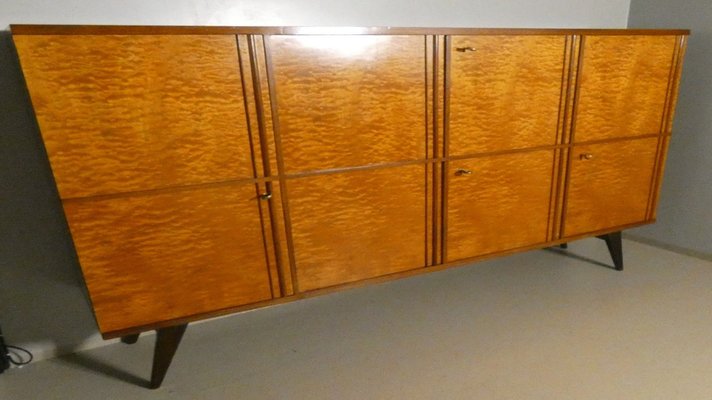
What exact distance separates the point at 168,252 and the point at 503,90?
47.3 inches

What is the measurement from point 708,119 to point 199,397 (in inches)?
100

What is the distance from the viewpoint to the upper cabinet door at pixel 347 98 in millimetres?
1197

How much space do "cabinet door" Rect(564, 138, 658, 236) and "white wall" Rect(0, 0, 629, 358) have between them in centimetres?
85

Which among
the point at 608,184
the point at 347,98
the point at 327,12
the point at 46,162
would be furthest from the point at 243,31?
the point at 608,184

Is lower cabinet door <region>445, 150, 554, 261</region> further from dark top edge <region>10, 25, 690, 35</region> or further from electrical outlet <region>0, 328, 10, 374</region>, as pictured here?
electrical outlet <region>0, 328, 10, 374</region>

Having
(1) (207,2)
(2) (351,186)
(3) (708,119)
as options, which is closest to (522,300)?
(2) (351,186)

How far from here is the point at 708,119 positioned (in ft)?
6.70

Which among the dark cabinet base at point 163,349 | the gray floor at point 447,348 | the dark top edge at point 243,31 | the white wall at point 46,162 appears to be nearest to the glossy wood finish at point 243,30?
the dark top edge at point 243,31

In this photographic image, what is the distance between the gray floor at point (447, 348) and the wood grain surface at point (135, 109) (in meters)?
0.75

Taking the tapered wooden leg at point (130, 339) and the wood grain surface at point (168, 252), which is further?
the tapered wooden leg at point (130, 339)

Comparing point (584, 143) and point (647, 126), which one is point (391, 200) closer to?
point (584, 143)

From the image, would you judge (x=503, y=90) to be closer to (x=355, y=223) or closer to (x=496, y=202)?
(x=496, y=202)

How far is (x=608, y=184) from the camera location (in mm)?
1786

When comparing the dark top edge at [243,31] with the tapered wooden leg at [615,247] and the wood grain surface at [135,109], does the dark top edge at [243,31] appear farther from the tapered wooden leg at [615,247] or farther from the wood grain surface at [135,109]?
the tapered wooden leg at [615,247]
